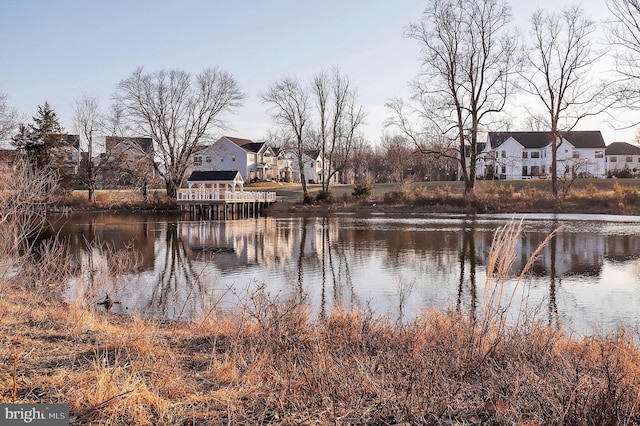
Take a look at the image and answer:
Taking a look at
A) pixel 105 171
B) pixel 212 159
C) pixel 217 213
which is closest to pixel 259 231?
pixel 217 213

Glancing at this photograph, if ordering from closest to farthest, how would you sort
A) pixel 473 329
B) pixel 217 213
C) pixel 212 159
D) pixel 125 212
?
pixel 473 329
pixel 217 213
pixel 125 212
pixel 212 159

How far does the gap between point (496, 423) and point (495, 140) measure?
247 ft

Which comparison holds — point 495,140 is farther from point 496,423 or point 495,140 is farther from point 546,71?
point 496,423

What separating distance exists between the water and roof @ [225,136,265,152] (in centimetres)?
5283

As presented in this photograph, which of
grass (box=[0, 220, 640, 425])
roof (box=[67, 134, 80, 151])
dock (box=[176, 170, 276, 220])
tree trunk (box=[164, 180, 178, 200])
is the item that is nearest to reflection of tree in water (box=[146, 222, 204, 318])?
grass (box=[0, 220, 640, 425])

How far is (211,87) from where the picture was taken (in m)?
54.8

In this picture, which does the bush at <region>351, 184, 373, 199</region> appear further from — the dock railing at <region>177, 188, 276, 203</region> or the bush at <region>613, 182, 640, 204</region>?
the bush at <region>613, 182, 640, 204</region>

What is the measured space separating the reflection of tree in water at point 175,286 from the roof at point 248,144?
59612 millimetres

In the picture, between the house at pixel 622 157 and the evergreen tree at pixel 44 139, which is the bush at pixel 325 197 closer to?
the evergreen tree at pixel 44 139

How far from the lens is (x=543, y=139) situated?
240 ft

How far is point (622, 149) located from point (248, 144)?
220ft

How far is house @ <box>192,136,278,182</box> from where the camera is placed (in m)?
79.2

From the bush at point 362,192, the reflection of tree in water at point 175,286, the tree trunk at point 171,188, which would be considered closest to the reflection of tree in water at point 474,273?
the reflection of tree in water at point 175,286

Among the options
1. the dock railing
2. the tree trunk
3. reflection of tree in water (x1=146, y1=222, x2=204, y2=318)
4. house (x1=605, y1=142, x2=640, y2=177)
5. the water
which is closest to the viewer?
the water
